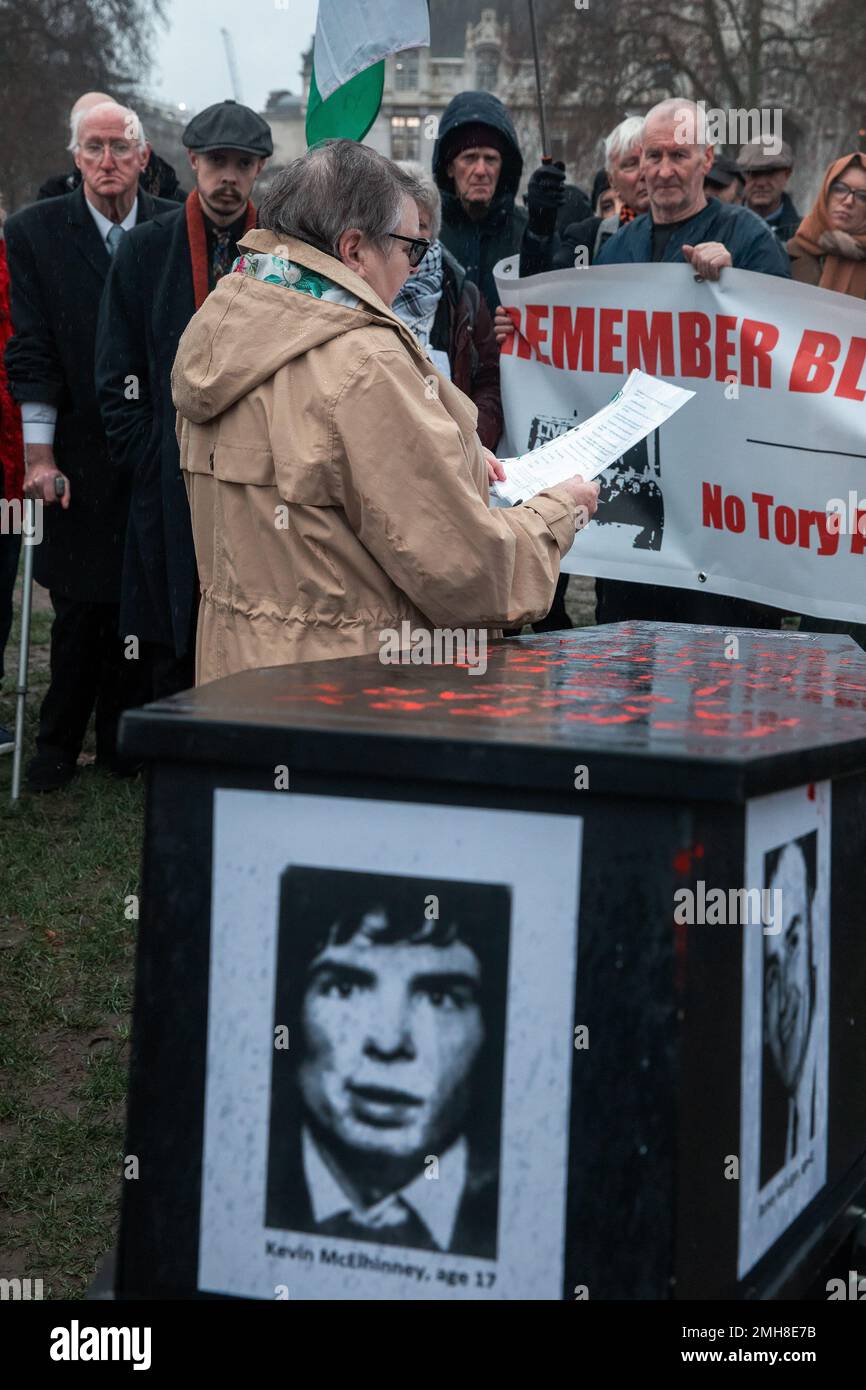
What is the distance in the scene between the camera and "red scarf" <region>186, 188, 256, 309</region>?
5172mm

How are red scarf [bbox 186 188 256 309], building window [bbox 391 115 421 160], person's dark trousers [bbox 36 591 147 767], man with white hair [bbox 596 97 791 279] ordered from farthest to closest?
1. building window [bbox 391 115 421 160]
2. person's dark trousers [bbox 36 591 147 767]
3. man with white hair [bbox 596 97 791 279]
4. red scarf [bbox 186 188 256 309]

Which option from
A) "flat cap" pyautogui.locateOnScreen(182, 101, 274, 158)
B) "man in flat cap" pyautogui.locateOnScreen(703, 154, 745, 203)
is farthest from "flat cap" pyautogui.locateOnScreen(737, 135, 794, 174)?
"flat cap" pyautogui.locateOnScreen(182, 101, 274, 158)

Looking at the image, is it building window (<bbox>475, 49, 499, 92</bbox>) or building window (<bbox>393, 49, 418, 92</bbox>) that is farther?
building window (<bbox>393, 49, 418, 92</bbox>)

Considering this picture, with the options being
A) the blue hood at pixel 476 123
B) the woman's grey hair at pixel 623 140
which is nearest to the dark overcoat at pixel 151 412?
the blue hood at pixel 476 123

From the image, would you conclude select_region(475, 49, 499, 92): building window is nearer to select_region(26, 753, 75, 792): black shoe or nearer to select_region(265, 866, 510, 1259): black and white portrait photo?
select_region(26, 753, 75, 792): black shoe

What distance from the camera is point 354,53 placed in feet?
16.3

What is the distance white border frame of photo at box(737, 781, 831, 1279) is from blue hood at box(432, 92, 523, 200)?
4446mm

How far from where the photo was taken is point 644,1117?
5.59 ft

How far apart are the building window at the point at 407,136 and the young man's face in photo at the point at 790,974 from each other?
76561 millimetres

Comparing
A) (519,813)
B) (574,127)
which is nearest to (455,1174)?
(519,813)

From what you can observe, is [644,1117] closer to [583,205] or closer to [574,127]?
[583,205]

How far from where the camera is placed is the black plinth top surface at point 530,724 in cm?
173

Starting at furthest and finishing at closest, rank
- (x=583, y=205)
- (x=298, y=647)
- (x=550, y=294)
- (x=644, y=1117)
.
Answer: (x=583, y=205) → (x=550, y=294) → (x=298, y=647) → (x=644, y=1117)
